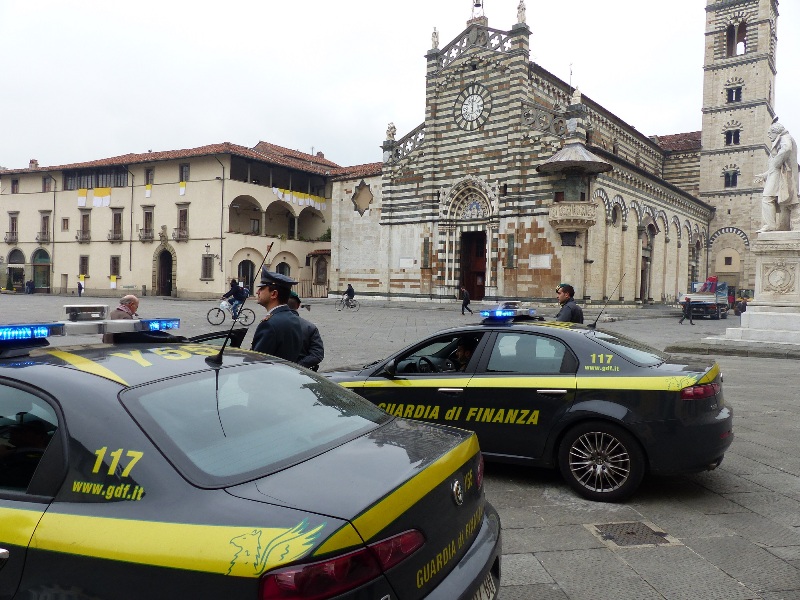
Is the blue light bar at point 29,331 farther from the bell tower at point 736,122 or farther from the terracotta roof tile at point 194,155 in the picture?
the bell tower at point 736,122

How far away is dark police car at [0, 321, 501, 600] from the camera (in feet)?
5.76

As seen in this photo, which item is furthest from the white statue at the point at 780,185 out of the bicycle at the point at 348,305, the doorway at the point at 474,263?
the bicycle at the point at 348,305

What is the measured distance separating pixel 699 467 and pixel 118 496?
13.2ft

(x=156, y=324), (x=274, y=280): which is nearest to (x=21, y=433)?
(x=156, y=324)

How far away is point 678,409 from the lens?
4375 millimetres

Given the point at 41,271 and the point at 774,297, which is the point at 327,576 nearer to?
the point at 774,297

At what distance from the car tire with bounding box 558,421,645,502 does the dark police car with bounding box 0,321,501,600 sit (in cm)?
210

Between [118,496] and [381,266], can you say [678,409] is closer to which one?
[118,496]

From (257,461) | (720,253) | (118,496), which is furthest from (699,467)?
(720,253)

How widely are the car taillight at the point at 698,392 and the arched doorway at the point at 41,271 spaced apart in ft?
161

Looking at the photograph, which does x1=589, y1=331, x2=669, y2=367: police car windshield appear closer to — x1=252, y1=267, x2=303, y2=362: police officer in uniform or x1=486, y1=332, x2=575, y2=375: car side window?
x1=486, y1=332, x2=575, y2=375: car side window

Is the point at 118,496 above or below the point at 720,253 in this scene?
below

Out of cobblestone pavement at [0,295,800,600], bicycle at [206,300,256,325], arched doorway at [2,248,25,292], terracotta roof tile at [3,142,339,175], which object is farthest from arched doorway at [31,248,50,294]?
cobblestone pavement at [0,295,800,600]

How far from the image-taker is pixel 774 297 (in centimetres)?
1557
